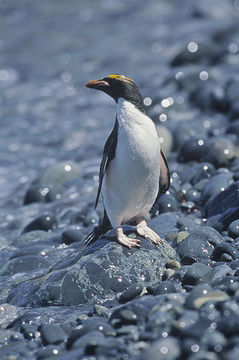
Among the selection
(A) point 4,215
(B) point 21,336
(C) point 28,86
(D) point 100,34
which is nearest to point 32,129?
(C) point 28,86

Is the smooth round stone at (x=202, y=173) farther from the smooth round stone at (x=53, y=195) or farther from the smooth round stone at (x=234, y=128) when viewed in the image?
the smooth round stone at (x=53, y=195)

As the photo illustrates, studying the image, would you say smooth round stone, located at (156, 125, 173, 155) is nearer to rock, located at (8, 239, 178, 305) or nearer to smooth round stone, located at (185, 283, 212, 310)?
rock, located at (8, 239, 178, 305)

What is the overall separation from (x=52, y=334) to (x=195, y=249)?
165 cm

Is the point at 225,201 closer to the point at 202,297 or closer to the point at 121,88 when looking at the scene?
the point at 121,88

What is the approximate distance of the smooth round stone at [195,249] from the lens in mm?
5809

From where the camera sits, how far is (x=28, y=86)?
53.3 feet

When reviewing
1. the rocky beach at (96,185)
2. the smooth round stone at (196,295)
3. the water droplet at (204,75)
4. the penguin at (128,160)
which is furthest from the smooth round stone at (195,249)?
the water droplet at (204,75)

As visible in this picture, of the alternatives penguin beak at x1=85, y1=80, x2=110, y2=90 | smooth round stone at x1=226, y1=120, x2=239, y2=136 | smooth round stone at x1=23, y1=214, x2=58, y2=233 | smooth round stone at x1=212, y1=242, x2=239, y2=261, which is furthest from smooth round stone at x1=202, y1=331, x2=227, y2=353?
smooth round stone at x1=226, y1=120, x2=239, y2=136

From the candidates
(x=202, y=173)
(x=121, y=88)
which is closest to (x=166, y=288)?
(x=121, y=88)

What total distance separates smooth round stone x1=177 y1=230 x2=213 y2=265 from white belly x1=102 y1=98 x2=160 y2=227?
1.52 ft

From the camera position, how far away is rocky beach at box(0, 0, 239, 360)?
14.6ft

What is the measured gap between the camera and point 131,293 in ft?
17.2

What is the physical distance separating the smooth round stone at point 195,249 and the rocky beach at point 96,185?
1 cm

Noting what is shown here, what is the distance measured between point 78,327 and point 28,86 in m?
12.0
